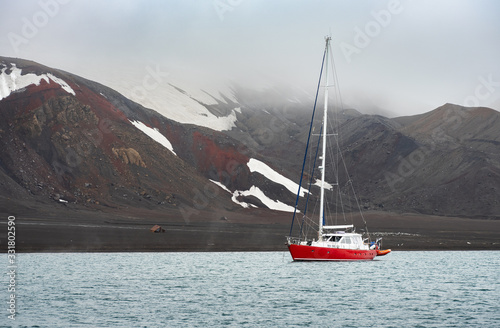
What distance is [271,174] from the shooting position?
146 m

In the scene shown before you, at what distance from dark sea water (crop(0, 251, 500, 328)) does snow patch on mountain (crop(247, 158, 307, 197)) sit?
74.9 meters

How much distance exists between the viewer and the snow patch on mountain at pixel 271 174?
143 m

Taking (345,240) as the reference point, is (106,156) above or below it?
above

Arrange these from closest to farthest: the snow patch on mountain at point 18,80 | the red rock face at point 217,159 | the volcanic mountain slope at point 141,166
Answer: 1. the volcanic mountain slope at point 141,166
2. the snow patch on mountain at point 18,80
3. the red rock face at point 217,159

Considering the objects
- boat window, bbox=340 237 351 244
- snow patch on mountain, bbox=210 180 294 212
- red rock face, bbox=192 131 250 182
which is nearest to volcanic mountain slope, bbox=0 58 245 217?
snow patch on mountain, bbox=210 180 294 212

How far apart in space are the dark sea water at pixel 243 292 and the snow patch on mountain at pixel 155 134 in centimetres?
7374

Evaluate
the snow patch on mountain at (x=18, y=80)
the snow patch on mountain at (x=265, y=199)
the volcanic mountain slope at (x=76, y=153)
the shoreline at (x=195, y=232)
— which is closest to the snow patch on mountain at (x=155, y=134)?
the volcanic mountain slope at (x=76, y=153)

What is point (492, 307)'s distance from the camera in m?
39.2

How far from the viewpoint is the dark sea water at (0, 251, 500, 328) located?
3397cm

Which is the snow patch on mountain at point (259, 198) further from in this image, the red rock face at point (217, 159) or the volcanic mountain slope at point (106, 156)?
the red rock face at point (217, 159)

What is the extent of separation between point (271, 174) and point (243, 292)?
336 ft

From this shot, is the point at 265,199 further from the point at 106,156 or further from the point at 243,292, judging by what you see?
the point at 243,292

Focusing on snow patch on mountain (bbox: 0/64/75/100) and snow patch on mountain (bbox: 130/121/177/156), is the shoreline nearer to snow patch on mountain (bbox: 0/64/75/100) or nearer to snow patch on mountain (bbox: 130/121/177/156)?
snow patch on mountain (bbox: 130/121/177/156)

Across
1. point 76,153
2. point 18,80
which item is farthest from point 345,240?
point 18,80
